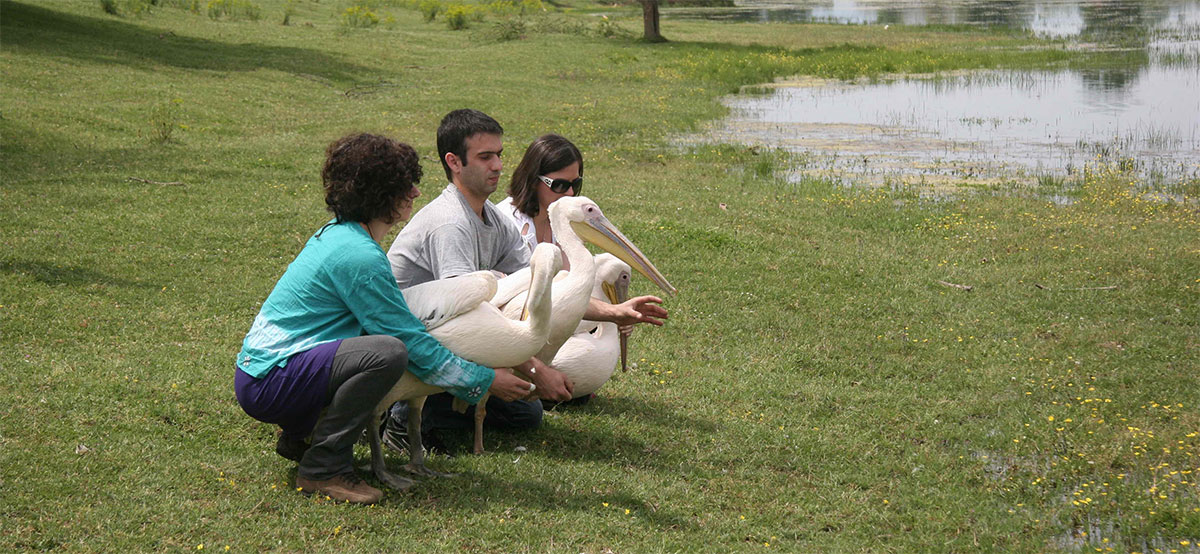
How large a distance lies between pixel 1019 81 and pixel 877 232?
17314mm

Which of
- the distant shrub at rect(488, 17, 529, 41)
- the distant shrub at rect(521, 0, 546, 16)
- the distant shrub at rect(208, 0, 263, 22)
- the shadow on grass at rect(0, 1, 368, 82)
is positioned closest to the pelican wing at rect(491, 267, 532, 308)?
the shadow on grass at rect(0, 1, 368, 82)

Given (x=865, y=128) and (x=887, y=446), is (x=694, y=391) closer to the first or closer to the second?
(x=887, y=446)

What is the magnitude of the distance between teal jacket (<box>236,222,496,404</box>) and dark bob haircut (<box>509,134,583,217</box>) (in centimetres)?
195

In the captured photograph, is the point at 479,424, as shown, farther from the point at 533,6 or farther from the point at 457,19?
the point at 533,6

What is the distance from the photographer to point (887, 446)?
6609 mm

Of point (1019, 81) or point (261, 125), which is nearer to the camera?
point (261, 125)

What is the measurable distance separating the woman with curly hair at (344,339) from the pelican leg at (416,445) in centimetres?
30

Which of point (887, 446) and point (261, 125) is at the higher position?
point (261, 125)

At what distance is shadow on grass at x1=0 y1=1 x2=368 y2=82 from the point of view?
21906 mm

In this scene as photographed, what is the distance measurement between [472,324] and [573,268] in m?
0.69

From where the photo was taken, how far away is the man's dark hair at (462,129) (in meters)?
6.04

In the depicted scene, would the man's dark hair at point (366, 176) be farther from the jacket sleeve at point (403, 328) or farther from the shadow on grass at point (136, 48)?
the shadow on grass at point (136, 48)

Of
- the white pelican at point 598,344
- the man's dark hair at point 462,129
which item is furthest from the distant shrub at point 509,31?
the man's dark hair at point 462,129

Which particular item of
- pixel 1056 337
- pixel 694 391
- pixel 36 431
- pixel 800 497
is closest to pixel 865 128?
pixel 1056 337
